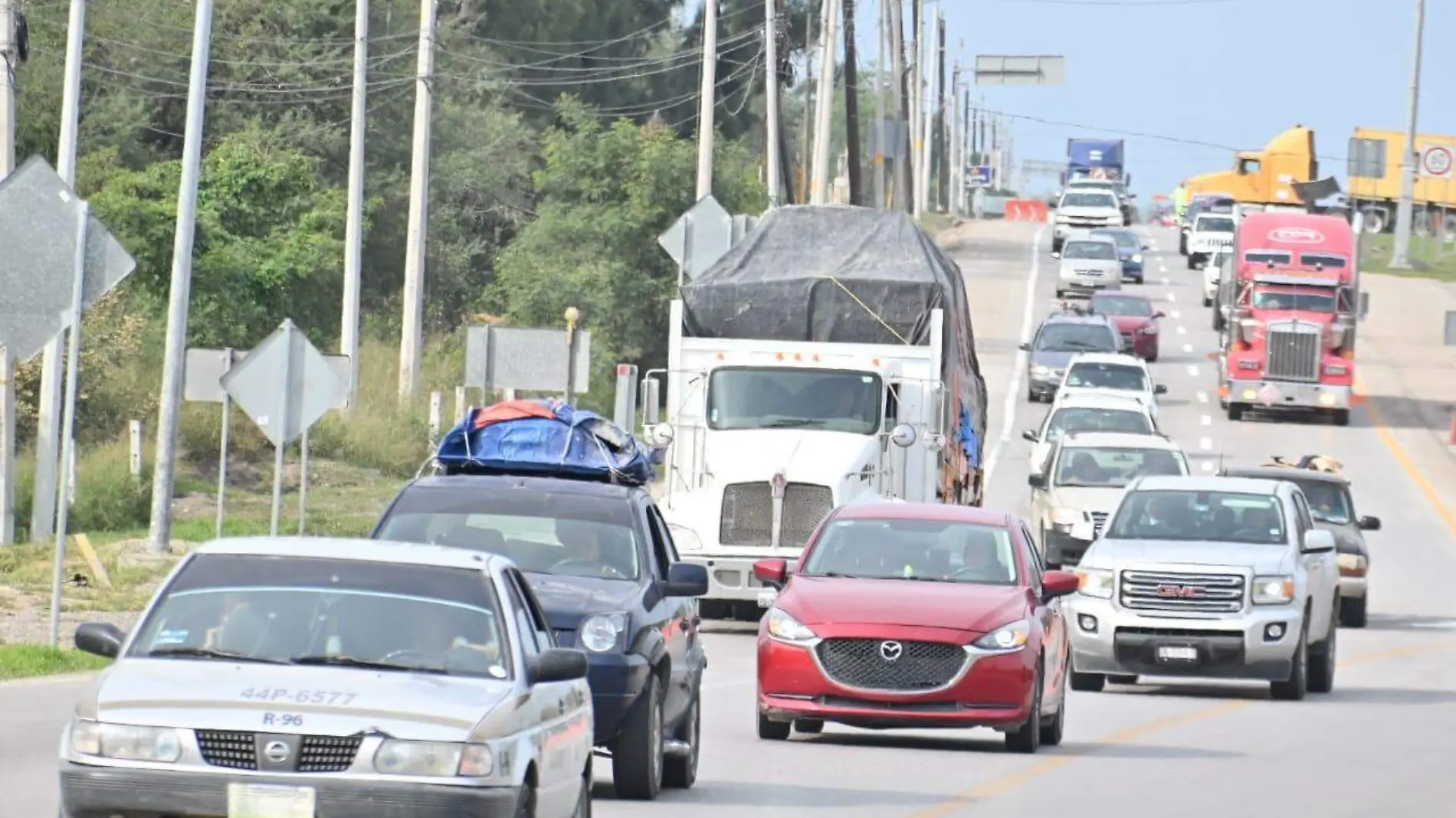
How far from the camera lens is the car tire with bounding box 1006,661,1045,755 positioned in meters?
16.8

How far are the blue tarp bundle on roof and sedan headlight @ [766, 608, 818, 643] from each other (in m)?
2.08

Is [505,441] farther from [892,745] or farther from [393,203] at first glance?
[393,203]

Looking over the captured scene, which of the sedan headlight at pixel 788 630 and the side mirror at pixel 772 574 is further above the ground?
the side mirror at pixel 772 574

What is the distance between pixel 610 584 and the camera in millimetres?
13922

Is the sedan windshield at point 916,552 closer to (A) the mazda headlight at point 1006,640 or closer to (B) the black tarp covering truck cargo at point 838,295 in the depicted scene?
(A) the mazda headlight at point 1006,640

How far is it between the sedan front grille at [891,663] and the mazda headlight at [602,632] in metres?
3.70

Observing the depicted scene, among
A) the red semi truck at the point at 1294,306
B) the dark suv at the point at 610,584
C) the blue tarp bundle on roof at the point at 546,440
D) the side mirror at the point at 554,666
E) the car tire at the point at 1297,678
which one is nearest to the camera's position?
the side mirror at the point at 554,666

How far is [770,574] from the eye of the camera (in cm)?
1794

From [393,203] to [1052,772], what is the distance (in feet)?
162

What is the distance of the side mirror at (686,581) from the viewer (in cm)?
1370

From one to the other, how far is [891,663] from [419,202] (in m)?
30.5

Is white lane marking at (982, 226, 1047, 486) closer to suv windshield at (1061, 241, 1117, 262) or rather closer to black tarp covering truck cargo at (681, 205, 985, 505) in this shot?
suv windshield at (1061, 241, 1117, 262)

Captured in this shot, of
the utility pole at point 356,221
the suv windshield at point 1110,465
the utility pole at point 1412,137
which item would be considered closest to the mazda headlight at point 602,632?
the suv windshield at point 1110,465

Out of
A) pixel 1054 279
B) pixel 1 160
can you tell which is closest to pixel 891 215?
pixel 1 160
